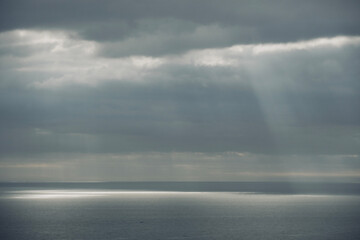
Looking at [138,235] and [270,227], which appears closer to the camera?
[138,235]

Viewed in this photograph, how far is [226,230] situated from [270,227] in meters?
16.4

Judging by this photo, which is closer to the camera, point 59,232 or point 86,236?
point 86,236

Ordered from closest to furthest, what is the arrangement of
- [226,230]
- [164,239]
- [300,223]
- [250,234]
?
[164,239], [250,234], [226,230], [300,223]

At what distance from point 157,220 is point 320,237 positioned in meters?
62.5

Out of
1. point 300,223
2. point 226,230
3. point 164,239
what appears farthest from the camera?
point 300,223

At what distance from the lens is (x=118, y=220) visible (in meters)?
160

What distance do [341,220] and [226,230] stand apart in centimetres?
5059

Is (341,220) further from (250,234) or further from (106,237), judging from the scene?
(106,237)

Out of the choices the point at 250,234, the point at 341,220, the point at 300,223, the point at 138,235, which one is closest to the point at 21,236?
the point at 138,235

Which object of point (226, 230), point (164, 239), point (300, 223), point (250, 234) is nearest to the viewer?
point (164, 239)

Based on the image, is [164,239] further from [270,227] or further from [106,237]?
[270,227]

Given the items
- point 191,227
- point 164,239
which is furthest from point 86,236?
point 191,227

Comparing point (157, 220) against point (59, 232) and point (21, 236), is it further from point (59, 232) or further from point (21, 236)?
point (21, 236)

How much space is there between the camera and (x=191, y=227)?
139m
